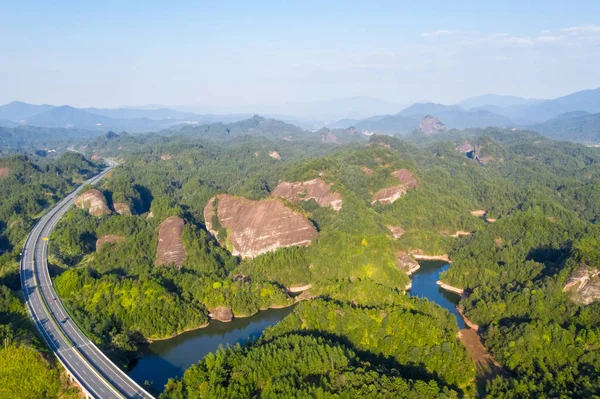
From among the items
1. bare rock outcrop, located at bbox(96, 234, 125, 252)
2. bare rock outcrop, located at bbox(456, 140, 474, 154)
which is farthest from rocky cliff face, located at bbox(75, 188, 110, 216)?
bare rock outcrop, located at bbox(456, 140, 474, 154)

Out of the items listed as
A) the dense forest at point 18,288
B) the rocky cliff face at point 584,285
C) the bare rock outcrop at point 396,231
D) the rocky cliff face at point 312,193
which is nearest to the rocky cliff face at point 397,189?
the bare rock outcrop at point 396,231

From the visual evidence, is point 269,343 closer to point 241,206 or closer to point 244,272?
point 244,272

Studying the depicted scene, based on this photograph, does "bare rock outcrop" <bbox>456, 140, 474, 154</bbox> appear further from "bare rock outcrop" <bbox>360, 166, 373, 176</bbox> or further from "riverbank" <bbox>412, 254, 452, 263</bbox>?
"riverbank" <bbox>412, 254, 452, 263</bbox>

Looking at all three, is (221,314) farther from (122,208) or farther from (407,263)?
(122,208)

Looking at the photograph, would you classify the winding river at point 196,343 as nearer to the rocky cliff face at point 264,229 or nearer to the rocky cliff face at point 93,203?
the rocky cliff face at point 264,229

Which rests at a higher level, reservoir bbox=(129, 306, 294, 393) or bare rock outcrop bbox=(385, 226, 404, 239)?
bare rock outcrop bbox=(385, 226, 404, 239)

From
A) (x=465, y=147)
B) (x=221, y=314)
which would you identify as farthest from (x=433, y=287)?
(x=465, y=147)

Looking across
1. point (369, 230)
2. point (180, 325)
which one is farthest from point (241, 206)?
point (180, 325)

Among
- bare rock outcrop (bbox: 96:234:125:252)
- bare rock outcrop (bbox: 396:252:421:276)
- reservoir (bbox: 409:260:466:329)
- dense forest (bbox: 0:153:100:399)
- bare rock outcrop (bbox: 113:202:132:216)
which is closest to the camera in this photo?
dense forest (bbox: 0:153:100:399)
